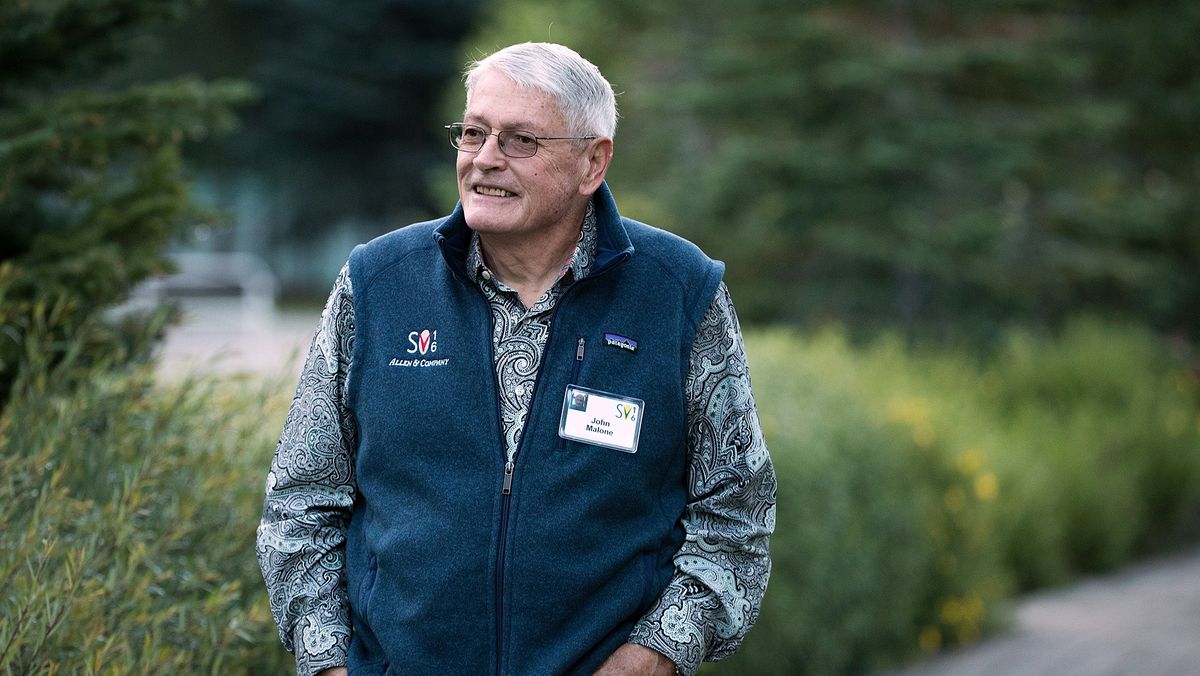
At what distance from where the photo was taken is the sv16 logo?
262cm

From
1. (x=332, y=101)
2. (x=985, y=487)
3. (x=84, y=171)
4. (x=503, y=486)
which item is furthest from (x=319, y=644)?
(x=332, y=101)

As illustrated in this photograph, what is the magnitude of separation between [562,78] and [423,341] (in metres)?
0.57

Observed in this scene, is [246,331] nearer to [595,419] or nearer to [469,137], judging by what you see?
[469,137]

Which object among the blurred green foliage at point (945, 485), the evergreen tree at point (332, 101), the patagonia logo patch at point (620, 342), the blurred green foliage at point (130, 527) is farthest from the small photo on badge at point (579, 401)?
the evergreen tree at point (332, 101)

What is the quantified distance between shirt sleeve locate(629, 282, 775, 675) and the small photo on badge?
0.76ft

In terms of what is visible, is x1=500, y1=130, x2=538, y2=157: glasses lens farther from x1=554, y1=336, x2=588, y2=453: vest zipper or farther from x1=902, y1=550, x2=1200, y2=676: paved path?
x1=902, y1=550, x2=1200, y2=676: paved path

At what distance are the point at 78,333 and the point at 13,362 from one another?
8.2 inches

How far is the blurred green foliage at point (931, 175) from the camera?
12.5 meters

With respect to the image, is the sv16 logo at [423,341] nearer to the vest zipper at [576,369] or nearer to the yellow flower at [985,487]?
the vest zipper at [576,369]

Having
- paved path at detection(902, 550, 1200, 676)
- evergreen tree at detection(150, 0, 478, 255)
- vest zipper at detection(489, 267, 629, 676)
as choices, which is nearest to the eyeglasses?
vest zipper at detection(489, 267, 629, 676)

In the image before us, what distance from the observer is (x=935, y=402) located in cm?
839

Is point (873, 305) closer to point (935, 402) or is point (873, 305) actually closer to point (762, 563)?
point (935, 402)

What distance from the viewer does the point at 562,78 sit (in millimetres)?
2600

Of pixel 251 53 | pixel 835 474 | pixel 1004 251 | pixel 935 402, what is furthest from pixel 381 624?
pixel 251 53
